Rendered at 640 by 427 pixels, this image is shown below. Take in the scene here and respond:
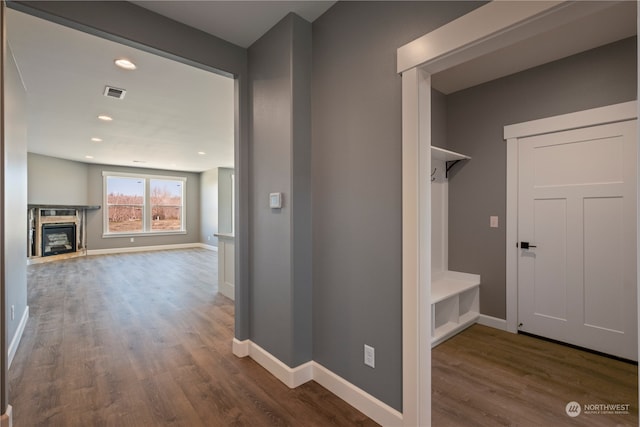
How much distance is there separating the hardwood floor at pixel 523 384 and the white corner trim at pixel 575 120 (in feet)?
6.81

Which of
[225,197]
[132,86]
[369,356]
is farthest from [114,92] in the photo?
[225,197]

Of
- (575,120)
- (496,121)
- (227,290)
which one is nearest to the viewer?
(575,120)

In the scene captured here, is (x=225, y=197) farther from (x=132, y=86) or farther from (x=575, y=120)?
(x=575, y=120)

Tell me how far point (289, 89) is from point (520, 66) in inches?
95.7

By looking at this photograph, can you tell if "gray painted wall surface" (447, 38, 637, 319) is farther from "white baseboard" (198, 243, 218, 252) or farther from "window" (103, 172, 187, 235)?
"window" (103, 172, 187, 235)

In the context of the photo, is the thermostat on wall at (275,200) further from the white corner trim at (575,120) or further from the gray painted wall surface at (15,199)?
the white corner trim at (575,120)

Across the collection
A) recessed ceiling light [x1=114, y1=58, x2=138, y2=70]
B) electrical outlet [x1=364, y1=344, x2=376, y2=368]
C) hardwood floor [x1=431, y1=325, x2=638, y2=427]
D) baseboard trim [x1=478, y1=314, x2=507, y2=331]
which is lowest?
hardwood floor [x1=431, y1=325, x2=638, y2=427]

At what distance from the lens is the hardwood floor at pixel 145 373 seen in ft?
6.13

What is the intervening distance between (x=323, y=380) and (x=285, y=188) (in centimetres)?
143

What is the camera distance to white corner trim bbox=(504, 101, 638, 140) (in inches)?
100

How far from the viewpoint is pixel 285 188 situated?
2219mm

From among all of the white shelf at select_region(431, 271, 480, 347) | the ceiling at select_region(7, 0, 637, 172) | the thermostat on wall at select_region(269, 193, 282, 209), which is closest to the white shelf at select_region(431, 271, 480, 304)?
Result: the white shelf at select_region(431, 271, 480, 347)

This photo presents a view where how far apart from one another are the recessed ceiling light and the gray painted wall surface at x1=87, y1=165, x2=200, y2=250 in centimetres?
747

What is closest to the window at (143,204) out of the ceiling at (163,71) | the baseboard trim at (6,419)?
the ceiling at (163,71)
